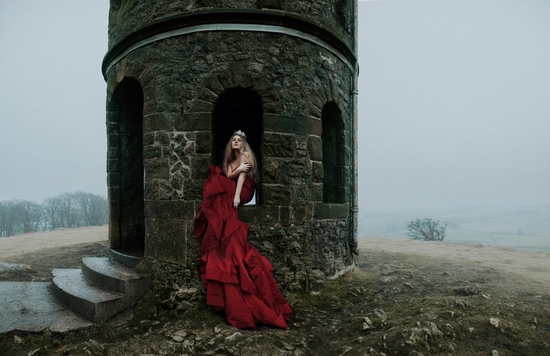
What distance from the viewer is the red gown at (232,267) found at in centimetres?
452

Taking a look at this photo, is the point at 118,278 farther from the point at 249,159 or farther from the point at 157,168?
the point at 249,159

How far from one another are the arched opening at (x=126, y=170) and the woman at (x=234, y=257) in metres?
2.46

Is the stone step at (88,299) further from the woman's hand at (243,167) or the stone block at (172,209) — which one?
the woman's hand at (243,167)

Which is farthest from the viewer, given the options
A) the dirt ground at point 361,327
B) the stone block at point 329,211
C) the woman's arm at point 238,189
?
the stone block at point 329,211

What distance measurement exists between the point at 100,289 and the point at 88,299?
532 millimetres

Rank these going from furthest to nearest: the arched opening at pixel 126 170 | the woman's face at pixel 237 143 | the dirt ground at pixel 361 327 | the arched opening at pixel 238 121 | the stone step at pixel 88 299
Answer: the arched opening at pixel 238 121, the arched opening at pixel 126 170, the woman's face at pixel 237 143, the stone step at pixel 88 299, the dirt ground at pixel 361 327

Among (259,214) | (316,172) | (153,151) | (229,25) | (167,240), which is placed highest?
(229,25)

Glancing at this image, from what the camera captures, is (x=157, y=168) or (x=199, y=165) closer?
(x=199, y=165)

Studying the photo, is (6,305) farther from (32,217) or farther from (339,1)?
(32,217)

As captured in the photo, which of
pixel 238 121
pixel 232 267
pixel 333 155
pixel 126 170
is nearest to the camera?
pixel 232 267

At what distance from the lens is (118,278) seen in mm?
5168

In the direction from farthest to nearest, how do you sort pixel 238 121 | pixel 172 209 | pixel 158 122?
pixel 238 121 < pixel 158 122 < pixel 172 209

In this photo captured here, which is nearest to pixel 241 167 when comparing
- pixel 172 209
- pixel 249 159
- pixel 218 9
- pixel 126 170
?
pixel 249 159

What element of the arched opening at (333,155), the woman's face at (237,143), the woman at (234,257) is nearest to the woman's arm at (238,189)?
the woman at (234,257)
